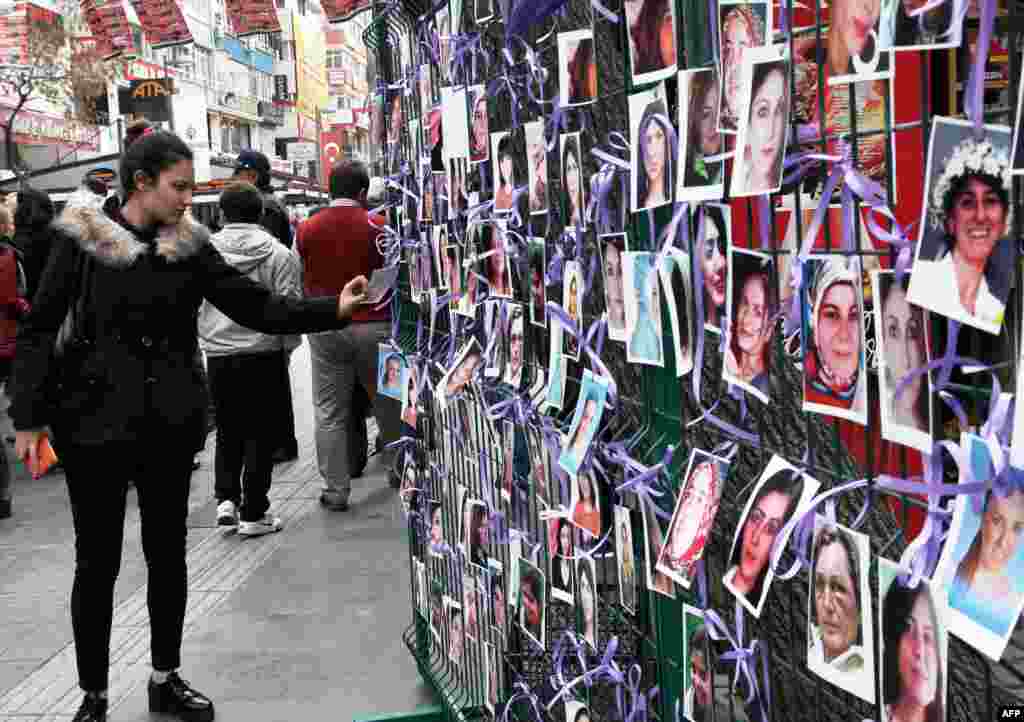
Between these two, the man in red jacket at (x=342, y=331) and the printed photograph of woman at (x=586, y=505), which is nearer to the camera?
the printed photograph of woman at (x=586, y=505)

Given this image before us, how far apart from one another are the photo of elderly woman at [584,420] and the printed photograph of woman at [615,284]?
10 cm

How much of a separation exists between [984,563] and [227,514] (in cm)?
694

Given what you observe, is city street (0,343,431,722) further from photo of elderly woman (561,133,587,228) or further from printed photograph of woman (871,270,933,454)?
printed photograph of woman (871,270,933,454)

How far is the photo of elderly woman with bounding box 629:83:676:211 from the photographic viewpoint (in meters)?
2.05

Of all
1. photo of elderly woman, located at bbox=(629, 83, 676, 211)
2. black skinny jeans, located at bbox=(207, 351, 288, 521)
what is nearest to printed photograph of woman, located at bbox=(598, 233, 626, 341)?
photo of elderly woman, located at bbox=(629, 83, 676, 211)

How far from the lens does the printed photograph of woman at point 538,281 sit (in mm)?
2828

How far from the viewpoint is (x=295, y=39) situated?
246 ft

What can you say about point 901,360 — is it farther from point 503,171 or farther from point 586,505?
point 503,171

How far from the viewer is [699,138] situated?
1917mm

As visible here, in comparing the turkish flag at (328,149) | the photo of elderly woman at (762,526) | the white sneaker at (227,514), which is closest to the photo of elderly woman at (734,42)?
the photo of elderly woman at (762,526)

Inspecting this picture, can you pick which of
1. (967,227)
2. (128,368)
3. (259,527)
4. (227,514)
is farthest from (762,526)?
(227,514)

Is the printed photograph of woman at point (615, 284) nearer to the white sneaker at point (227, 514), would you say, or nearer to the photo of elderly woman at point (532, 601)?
the photo of elderly woman at point (532, 601)

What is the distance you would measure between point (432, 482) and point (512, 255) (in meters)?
1.47

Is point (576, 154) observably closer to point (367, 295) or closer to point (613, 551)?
point (613, 551)
